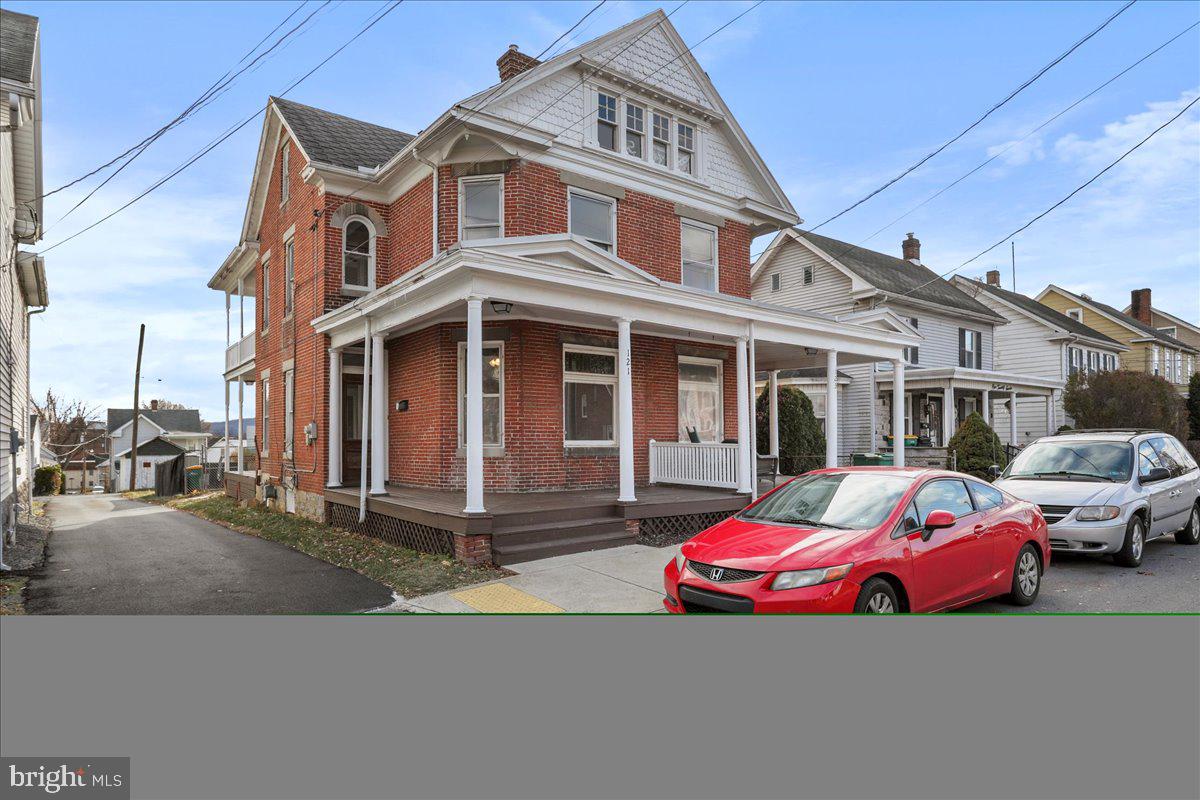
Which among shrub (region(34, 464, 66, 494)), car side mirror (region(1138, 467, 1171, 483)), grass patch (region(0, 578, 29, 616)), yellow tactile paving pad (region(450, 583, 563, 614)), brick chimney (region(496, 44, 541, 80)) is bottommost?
shrub (region(34, 464, 66, 494))

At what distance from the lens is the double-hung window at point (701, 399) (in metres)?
14.8

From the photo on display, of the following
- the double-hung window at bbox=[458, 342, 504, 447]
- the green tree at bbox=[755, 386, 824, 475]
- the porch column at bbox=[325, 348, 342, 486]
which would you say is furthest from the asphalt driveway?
the green tree at bbox=[755, 386, 824, 475]

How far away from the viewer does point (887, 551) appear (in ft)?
17.4

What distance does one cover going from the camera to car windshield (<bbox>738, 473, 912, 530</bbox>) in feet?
18.8

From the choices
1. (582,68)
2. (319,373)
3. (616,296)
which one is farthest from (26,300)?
(616,296)

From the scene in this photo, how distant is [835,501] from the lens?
607 centimetres

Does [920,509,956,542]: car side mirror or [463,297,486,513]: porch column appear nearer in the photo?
[920,509,956,542]: car side mirror

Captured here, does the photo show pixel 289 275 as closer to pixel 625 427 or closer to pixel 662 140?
pixel 662 140

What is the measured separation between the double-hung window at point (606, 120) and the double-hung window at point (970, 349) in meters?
20.1

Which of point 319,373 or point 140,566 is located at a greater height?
point 319,373

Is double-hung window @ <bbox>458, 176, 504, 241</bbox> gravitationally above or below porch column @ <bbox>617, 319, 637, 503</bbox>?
above

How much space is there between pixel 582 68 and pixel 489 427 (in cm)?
700

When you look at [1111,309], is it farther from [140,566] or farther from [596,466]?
[140,566]

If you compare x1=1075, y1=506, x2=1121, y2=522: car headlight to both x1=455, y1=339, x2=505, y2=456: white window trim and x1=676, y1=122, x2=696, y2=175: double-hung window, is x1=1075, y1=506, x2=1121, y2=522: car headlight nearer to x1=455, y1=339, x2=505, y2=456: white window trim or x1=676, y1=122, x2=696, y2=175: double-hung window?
x1=455, y1=339, x2=505, y2=456: white window trim
